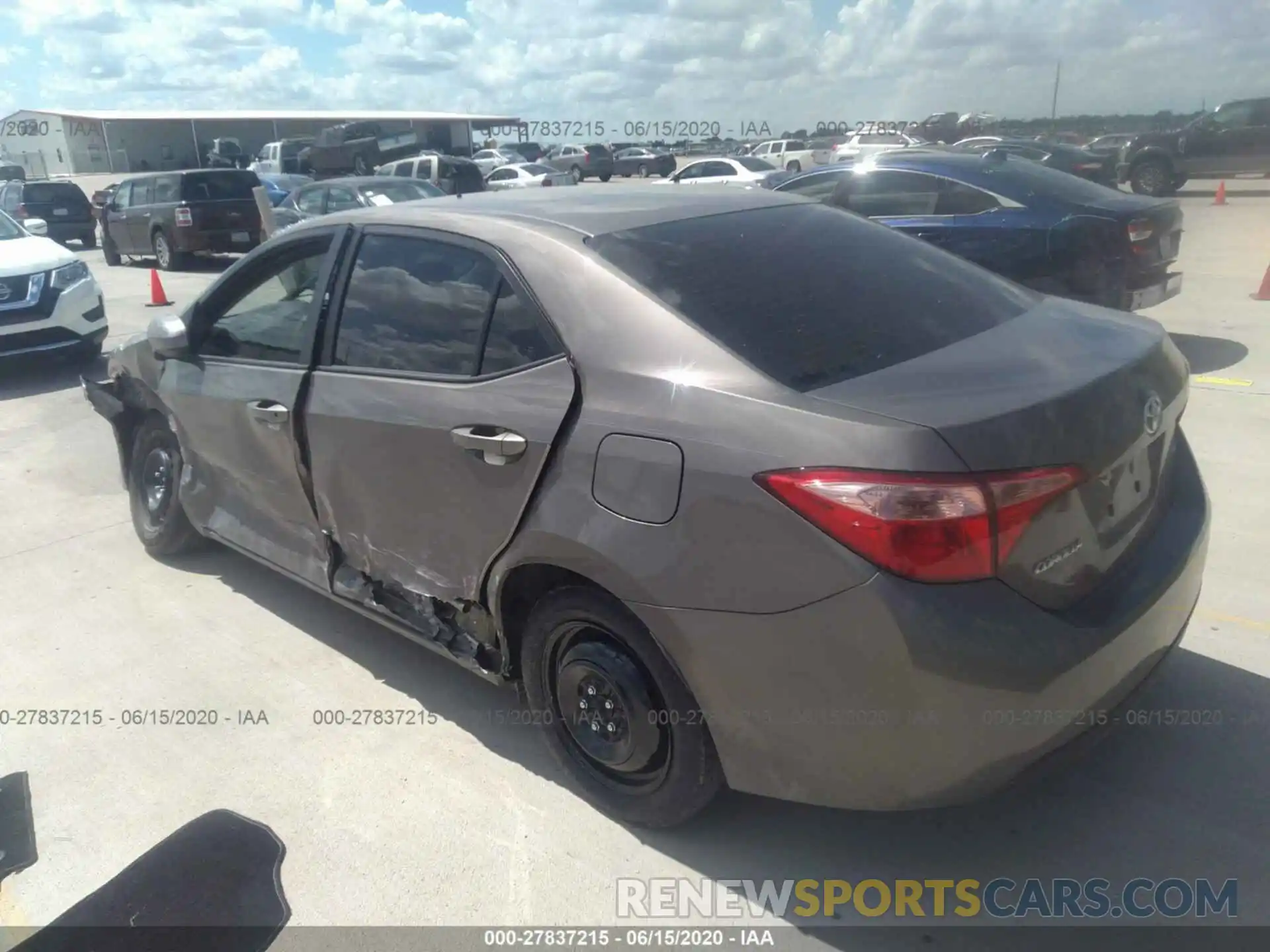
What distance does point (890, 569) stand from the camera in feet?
6.96

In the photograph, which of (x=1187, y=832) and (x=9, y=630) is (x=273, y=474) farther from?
(x=1187, y=832)

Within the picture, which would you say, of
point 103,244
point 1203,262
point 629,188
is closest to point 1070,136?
point 1203,262

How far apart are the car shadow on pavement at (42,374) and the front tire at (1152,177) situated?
22.2 meters

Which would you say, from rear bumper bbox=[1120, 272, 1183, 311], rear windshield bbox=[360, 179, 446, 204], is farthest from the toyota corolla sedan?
rear windshield bbox=[360, 179, 446, 204]

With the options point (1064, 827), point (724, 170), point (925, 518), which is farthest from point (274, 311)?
point (724, 170)

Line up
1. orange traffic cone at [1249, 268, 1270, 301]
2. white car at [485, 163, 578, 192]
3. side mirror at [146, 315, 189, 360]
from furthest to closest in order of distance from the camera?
white car at [485, 163, 578, 192], orange traffic cone at [1249, 268, 1270, 301], side mirror at [146, 315, 189, 360]

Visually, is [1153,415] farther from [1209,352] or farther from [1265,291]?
[1265,291]

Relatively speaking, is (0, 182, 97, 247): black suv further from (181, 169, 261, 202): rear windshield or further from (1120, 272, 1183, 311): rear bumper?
(1120, 272, 1183, 311): rear bumper

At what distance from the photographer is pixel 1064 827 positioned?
9.11 feet

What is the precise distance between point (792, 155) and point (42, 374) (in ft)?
89.1

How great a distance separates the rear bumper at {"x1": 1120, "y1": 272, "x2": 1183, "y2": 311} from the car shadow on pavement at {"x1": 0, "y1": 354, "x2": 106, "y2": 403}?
27.5 ft

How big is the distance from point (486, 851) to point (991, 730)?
4.76 feet

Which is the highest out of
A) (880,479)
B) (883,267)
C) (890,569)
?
(883,267)

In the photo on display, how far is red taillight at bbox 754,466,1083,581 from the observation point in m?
2.11
